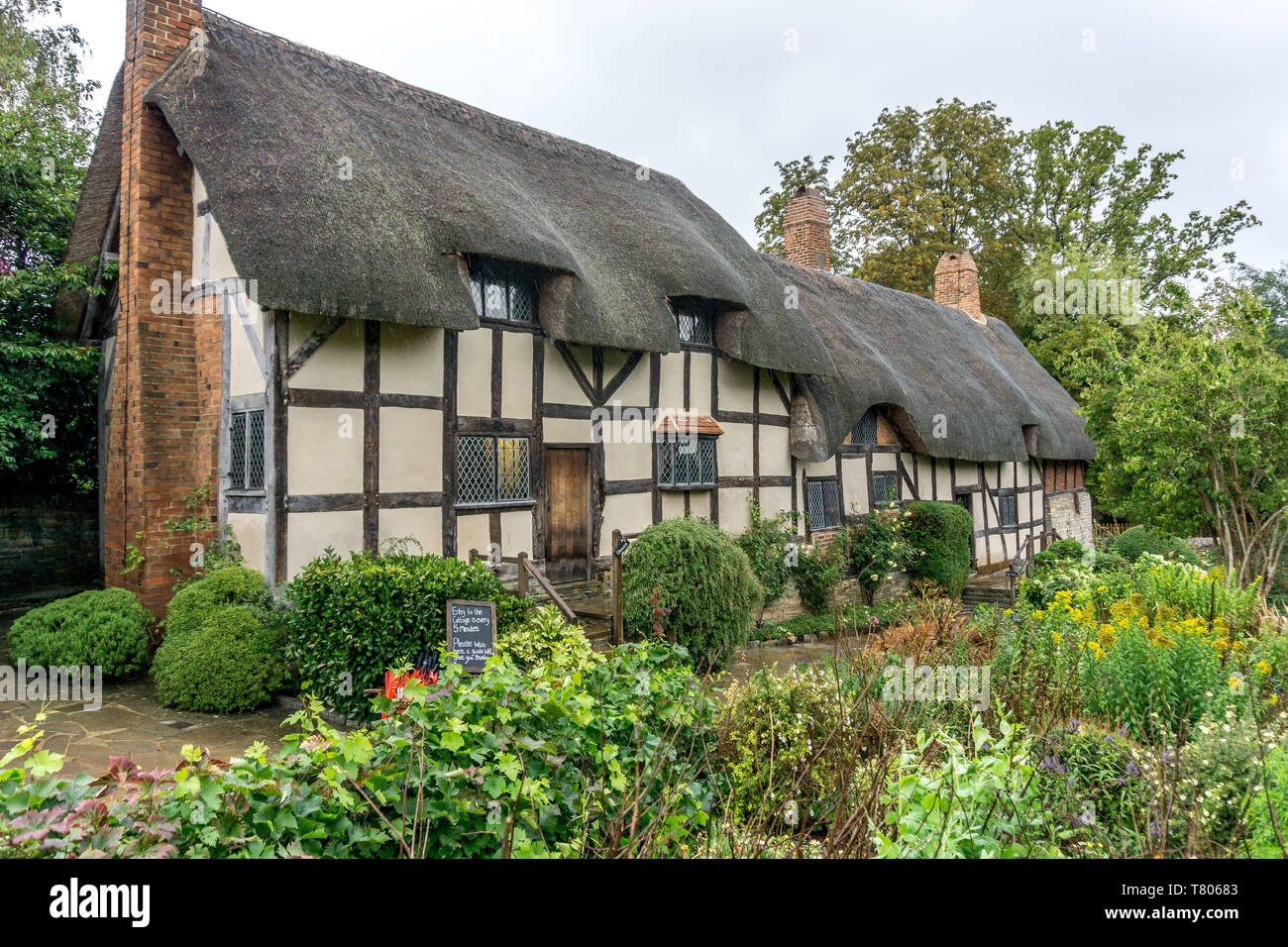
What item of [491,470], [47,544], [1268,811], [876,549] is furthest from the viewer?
[876,549]

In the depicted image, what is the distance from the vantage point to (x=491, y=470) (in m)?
9.40

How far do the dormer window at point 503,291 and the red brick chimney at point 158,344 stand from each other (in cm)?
276

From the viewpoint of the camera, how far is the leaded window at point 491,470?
9.16 metres

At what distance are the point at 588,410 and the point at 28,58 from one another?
53.1ft

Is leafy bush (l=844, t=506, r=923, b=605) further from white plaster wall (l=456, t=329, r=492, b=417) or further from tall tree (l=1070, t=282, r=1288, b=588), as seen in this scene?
white plaster wall (l=456, t=329, r=492, b=417)

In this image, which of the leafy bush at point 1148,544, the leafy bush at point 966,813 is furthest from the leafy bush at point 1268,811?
the leafy bush at point 1148,544

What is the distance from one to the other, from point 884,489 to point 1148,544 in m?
5.95

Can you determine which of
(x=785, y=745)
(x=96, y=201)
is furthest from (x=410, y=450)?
(x=96, y=201)

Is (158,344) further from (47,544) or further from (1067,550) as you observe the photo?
(1067,550)

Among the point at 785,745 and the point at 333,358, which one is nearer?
the point at 785,745

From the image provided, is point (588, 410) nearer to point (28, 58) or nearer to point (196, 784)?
point (196, 784)

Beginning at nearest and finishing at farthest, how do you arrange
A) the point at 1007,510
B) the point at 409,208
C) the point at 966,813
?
the point at 966,813 < the point at 409,208 < the point at 1007,510

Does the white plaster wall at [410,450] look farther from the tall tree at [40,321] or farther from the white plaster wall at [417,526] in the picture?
the tall tree at [40,321]

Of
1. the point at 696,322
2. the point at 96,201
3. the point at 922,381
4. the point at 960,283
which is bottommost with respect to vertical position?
the point at 922,381
